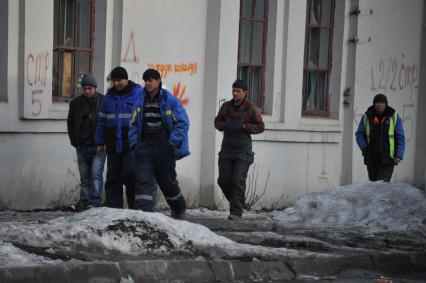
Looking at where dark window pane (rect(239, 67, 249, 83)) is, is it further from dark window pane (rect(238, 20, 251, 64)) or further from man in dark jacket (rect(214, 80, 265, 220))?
man in dark jacket (rect(214, 80, 265, 220))

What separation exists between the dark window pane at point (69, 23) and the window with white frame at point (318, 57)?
489 centimetres

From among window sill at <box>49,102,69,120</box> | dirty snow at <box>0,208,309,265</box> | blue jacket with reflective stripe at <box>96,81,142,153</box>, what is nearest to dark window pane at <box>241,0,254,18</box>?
window sill at <box>49,102,69,120</box>

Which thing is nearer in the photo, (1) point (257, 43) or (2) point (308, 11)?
(1) point (257, 43)

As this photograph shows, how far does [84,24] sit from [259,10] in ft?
11.5

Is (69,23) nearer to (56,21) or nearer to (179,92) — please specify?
(56,21)

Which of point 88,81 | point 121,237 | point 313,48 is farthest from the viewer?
point 313,48

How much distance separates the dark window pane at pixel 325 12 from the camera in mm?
18078

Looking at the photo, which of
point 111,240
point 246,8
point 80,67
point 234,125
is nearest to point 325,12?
point 246,8

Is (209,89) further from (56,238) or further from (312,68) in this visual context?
(56,238)

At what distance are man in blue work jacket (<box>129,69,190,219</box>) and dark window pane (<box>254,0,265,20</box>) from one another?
5341 millimetres

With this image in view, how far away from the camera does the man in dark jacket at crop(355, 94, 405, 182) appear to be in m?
14.8

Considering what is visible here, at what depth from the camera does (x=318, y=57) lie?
18.2 metres

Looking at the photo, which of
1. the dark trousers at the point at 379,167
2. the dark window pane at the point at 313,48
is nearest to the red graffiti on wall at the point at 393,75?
the dark window pane at the point at 313,48

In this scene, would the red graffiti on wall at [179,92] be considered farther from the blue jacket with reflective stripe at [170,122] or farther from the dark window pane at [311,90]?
the blue jacket with reflective stripe at [170,122]
